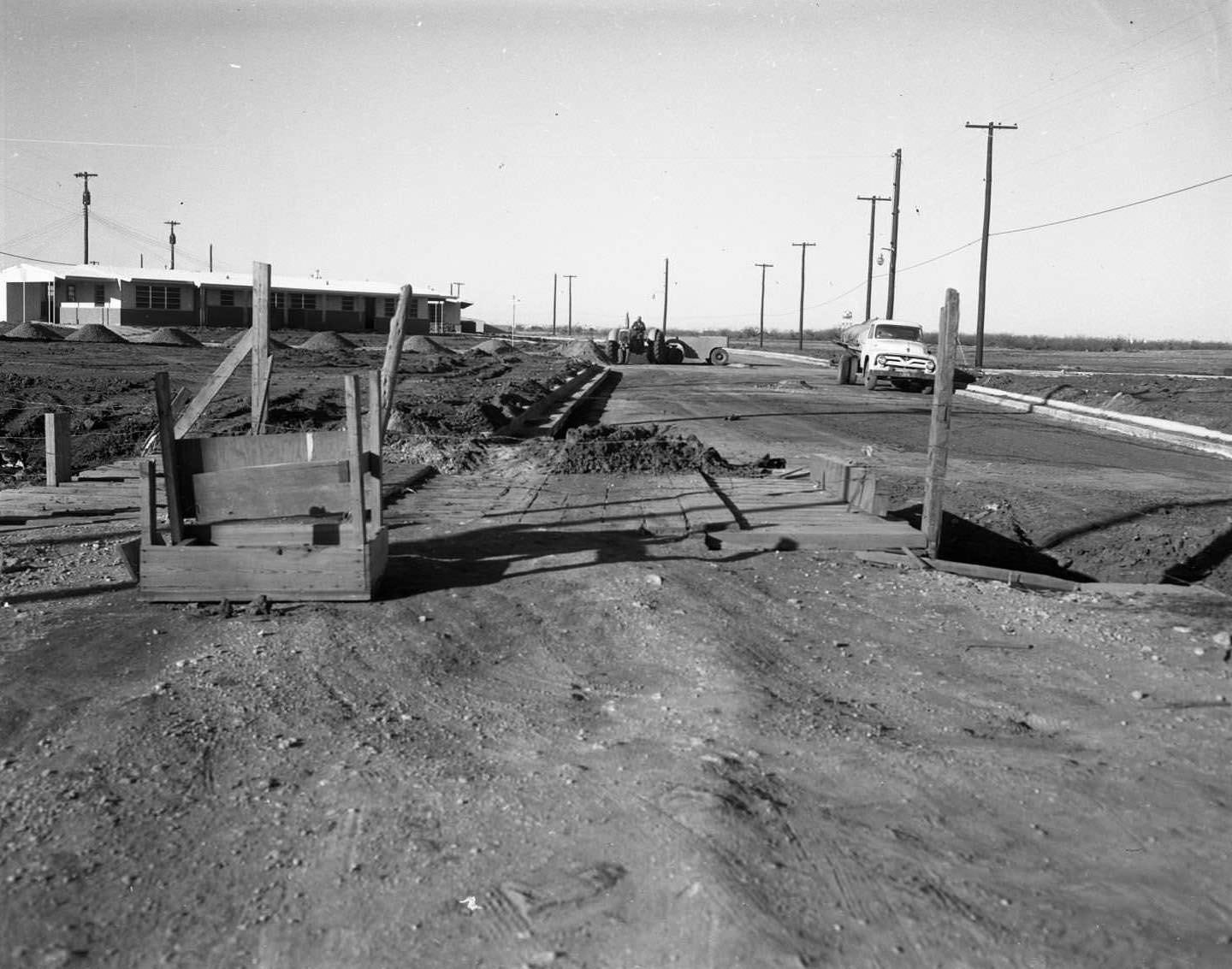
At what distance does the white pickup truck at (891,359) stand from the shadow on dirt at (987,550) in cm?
2183

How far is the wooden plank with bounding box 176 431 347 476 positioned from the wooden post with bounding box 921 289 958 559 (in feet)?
14.3

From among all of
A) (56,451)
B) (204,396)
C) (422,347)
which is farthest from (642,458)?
(422,347)

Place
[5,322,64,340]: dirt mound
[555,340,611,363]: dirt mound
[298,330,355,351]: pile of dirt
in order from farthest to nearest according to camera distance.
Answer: [555,340,611,363]: dirt mound < [298,330,355,351]: pile of dirt < [5,322,64,340]: dirt mound

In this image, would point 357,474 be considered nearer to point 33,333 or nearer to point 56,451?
point 56,451

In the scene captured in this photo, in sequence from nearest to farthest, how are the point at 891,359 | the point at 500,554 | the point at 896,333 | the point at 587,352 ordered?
the point at 500,554 < the point at 891,359 < the point at 896,333 < the point at 587,352

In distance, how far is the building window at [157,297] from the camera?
67125mm

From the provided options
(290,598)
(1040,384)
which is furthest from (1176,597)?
(1040,384)

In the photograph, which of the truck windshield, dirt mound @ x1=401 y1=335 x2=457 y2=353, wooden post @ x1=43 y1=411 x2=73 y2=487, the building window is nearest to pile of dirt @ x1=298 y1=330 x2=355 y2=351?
dirt mound @ x1=401 y1=335 x2=457 y2=353

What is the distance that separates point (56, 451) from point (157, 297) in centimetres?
6127

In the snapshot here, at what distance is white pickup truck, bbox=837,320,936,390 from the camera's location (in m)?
33.8

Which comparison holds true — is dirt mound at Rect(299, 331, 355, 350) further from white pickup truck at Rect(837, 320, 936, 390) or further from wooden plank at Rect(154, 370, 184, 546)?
wooden plank at Rect(154, 370, 184, 546)

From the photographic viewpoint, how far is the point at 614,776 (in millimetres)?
4680

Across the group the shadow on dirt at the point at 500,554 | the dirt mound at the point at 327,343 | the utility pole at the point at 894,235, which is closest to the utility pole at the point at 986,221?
the utility pole at the point at 894,235

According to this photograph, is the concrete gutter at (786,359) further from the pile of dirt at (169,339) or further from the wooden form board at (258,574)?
the wooden form board at (258,574)
